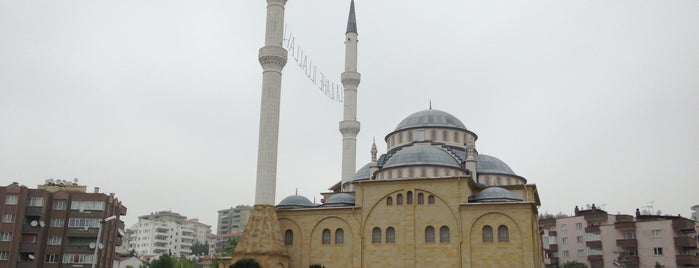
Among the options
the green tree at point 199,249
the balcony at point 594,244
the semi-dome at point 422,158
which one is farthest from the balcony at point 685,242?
the green tree at point 199,249

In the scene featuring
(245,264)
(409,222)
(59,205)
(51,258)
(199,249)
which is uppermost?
(59,205)

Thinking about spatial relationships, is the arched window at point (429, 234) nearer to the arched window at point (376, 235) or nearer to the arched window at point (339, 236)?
the arched window at point (376, 235)

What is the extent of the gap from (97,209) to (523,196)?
1043 inches

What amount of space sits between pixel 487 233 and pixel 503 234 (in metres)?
0.72

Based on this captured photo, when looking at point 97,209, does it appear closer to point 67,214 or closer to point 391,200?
point 67,214

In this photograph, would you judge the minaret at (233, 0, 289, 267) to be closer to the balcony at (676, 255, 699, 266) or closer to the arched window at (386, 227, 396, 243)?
the arched window at (386, 227, 396, 243)

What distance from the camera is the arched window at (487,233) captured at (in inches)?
1059

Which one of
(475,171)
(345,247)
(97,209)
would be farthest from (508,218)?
(97,209)

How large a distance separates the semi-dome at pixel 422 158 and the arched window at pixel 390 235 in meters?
3.38

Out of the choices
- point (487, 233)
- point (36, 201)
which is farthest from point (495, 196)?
point (36, 201)

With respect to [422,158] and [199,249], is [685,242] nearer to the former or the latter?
[422,158]

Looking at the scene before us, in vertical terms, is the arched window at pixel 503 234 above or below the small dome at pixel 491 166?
below

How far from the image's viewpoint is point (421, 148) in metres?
30.8

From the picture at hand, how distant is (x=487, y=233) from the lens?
2702cm
